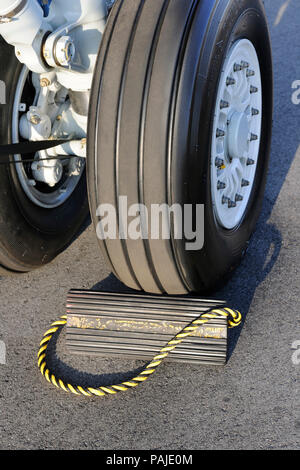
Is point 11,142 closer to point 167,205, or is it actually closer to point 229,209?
point 167,205

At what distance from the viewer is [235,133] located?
2141 mm

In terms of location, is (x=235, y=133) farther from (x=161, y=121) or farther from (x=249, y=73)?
(x=161, y=121)

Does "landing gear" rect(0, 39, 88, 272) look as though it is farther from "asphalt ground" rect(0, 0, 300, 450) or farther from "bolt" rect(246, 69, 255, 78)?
"bolt" rect(246, 69, 255, 78)

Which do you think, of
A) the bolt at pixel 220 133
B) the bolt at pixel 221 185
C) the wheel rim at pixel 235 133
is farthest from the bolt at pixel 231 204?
the bolt at pixel 220 133

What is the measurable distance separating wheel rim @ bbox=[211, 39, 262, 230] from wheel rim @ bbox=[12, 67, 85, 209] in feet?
2.33

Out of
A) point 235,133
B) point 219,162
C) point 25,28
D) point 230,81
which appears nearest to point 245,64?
point 230,81

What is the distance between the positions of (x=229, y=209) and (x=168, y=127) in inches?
25.3

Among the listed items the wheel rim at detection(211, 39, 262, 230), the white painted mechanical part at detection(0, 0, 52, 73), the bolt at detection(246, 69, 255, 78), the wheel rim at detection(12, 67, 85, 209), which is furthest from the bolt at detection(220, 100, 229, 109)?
the wheel rim at detection(12, 67, 85, 209)

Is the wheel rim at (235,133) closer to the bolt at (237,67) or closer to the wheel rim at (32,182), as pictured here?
the bolt at (237,67)

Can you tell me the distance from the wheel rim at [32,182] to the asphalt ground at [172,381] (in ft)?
0.87

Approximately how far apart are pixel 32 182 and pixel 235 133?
0.83m

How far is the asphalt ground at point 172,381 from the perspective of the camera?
1.86 meters
